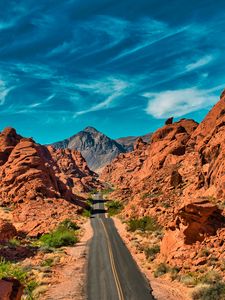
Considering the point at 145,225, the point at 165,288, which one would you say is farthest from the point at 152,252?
the point at 145,225

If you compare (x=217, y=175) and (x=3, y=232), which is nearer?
(x=217, y=175)

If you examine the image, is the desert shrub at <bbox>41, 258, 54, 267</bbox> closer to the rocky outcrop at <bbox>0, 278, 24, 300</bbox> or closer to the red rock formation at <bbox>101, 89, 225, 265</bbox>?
the red rock formation at <bbox>101, 89, 225, 265</bbox>

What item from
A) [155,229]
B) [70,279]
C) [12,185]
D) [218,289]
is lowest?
[218,289]

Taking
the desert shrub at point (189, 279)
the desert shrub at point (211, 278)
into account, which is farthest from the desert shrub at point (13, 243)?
the desert shrub at point (211, 278)

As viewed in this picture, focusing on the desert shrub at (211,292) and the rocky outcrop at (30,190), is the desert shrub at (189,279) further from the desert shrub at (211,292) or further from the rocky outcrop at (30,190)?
the rocky outcrop at (30,190)

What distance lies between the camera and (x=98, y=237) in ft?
158

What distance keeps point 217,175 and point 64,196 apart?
163 feet

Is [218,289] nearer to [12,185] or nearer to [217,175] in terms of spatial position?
[217,175]

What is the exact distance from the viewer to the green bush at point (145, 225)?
4603 centimetres

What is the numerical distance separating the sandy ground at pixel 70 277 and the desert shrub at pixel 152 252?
19.8 ft

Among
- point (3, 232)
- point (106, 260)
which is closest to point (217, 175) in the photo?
point (106, 260)

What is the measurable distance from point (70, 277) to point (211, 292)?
1161 cm

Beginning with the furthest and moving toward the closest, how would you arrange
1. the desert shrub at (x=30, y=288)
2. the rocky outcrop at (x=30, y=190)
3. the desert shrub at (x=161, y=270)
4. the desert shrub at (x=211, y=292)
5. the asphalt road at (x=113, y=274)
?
the rocky outcrop at (x=30, y=190)
the desert shrub at (x=161, y=270)
the asphalt road at (x=113, y=274)
the desert shrub at (x=30, y=288)
the desert shrub at (x=211, y=292)

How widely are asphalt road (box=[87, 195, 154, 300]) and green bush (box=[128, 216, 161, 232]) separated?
451 cm
